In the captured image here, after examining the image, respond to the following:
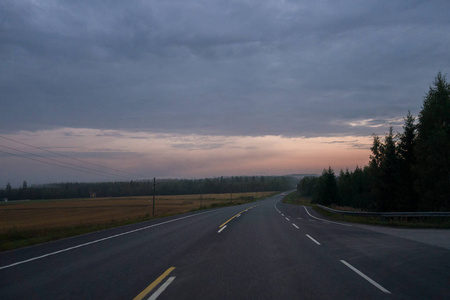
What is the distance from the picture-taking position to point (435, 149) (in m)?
29.1

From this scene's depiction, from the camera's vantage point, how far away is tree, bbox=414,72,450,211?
28.7 m

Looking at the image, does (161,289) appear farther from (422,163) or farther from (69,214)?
(69,214)

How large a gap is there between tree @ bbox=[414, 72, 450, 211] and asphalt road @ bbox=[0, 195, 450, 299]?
20.7 metres

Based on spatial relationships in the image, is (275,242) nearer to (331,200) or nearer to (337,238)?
(337,238)

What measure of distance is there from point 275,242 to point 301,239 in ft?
5.10

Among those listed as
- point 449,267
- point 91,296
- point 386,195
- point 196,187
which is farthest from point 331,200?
point 196,187

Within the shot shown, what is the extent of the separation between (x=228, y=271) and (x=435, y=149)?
28.9 meters

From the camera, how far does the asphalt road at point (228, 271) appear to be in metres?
6.14

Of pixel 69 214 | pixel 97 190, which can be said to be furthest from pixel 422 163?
pixel 97 190

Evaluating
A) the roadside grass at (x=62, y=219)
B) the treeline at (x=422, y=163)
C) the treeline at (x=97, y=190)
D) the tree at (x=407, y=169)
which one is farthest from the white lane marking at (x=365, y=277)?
the treeline at (x=97, y=190)

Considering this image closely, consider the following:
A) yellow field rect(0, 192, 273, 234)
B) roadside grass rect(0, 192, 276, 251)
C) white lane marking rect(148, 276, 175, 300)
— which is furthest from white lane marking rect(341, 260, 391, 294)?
yellow field rect(0, 192, 273, 234)

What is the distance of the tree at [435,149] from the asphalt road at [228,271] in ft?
67.8

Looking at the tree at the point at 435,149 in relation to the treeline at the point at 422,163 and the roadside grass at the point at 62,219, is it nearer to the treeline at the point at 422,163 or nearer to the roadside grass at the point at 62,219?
the treeline at the point at 422,163

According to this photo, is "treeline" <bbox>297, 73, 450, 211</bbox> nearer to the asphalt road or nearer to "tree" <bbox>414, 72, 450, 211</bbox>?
"tree" <bbox>414, 72, 450, 211</bbox>
